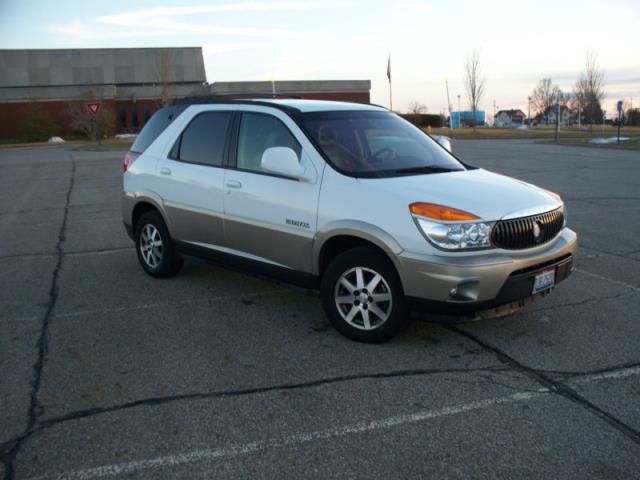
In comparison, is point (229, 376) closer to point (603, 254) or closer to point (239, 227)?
point (239, 227)

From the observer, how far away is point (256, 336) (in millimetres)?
5066

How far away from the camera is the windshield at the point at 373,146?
5.16 meters

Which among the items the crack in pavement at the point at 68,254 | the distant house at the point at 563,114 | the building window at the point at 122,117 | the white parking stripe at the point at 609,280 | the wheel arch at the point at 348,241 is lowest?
the white parking stripe at the point at 609,280

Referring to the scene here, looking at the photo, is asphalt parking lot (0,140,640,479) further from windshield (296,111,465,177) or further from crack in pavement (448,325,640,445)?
windshield (296,111,465,177)

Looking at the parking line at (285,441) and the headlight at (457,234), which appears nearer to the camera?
the parking line at (285,441)

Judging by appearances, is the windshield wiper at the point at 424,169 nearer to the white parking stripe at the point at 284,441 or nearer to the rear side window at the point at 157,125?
the white parking stripe at the point at 284,441

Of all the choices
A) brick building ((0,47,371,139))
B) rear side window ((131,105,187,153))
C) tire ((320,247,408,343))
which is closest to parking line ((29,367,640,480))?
tire ((320,247,408,343))

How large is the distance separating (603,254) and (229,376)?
17.3 ft

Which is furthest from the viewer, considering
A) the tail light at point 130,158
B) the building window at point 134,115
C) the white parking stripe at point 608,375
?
the building window at point 134,115

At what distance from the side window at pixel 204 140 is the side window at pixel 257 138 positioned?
25 cm

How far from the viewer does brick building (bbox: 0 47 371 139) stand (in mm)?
58812

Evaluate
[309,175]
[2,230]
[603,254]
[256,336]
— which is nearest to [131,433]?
[256,336]

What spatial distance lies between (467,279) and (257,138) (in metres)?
2.33

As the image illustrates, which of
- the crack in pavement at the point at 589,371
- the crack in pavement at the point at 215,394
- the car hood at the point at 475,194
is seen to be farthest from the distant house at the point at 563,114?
the crack in pavement at the point at 215,394
